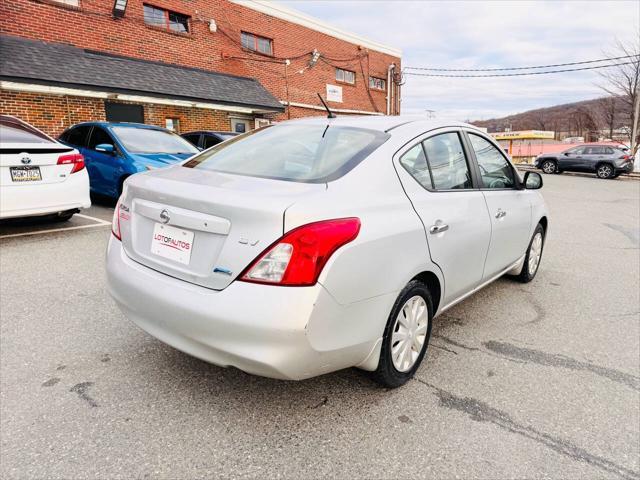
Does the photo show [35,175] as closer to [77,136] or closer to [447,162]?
[77,136]

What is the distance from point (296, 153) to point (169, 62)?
14794 mm

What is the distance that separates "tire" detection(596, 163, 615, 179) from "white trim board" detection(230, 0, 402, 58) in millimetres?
12732

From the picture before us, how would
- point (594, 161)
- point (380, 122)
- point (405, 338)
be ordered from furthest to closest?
point (594, 161) < point (380, 122) < point (405, 338)

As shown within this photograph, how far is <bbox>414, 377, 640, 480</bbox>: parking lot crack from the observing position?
2100mm

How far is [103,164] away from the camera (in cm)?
768

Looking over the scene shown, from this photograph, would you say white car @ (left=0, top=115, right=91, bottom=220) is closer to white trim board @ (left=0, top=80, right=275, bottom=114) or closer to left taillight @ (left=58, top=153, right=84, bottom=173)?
left taillight @ (left=58, top=153, right=84, bottom=173)

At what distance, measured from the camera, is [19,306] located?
3.66m

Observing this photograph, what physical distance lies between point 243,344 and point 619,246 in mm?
6761

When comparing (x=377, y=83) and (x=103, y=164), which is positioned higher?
(x=377, y=83)

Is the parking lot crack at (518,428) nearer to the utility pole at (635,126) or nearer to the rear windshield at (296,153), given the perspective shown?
the rear windshield at (296,153)

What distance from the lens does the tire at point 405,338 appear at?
241 centimetres

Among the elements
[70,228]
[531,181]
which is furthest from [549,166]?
[70,228]

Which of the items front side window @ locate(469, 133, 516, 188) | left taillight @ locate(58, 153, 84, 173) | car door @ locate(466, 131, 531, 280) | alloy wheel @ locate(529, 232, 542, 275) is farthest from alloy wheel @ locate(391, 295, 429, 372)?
left taillight @ locate(58, 153, 84, 173)

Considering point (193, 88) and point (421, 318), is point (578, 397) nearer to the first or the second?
point (421, 318)
